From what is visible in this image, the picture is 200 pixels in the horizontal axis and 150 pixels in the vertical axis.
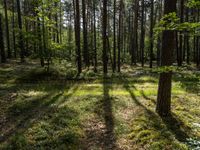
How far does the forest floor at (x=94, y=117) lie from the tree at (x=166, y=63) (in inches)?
17.1

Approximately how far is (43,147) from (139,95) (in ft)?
19.7

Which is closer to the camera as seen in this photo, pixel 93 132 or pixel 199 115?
pixel 93 132

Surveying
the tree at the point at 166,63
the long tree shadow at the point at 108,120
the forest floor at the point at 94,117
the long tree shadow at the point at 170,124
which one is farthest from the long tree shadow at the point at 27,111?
the tree at the point at 166,63

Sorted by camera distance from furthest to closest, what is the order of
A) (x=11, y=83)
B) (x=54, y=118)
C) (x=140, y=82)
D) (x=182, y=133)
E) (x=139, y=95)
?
(x=140, y=82)
(x=11, y=83)
(x=139, y=95)
(x=54, y=118)
(x=182, y=133)

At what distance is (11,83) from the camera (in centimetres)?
1469

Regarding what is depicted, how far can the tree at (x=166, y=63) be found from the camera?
848cm

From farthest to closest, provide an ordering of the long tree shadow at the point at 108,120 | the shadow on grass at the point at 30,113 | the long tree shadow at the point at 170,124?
1. the shadow on grass at the point at 30,113
2. the long tree shadow at the point at 170,124
3. the long tree shadow at the point at 108,120

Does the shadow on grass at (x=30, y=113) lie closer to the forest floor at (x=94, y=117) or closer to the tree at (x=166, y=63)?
the forest floor at (x=94, y=117)

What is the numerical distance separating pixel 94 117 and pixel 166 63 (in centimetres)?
337

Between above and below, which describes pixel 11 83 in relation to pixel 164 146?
above

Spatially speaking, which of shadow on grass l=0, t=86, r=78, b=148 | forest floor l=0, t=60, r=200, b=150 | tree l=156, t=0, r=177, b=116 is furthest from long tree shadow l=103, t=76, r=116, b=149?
tree l=156, t=0, r=177, b=116

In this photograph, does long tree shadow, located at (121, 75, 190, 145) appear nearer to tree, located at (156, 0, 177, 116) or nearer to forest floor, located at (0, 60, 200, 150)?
forest floor, located at (0, 60, 200, 150)

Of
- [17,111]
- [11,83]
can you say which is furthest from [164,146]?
[11,83]

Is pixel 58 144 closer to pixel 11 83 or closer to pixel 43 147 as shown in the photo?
pixel 43 147
